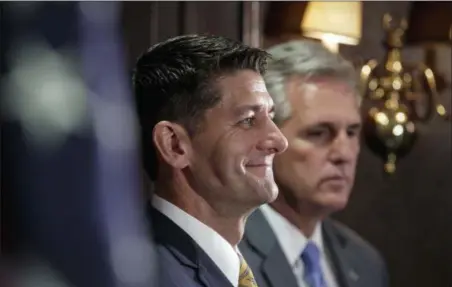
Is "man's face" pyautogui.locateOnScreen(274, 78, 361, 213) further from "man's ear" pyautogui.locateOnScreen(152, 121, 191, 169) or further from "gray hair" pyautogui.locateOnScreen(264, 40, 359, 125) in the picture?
"man's ear" pyautogui.locateOnScreen(152, 121, 191, 169)

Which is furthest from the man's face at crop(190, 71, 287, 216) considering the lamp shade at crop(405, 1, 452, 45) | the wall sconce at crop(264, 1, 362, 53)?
the lamp shade at crop(405, 1, 452, 45)

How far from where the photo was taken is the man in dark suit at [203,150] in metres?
1.09

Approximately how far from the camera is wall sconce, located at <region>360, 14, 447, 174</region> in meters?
1.20

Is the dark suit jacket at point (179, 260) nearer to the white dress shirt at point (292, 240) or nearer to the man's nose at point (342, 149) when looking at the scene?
the white dress shirt at point (292, 240)

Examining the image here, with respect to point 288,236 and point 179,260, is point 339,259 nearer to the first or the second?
point 288,236

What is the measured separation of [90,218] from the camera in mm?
1062

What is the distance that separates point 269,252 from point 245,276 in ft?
0.18

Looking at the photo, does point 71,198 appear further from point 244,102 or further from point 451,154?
point 451,154

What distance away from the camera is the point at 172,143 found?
110cm

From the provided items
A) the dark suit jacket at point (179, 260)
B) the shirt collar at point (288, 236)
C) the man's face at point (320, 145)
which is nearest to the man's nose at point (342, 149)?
the man's face at point (320, 145)

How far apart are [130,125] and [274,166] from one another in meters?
0.18

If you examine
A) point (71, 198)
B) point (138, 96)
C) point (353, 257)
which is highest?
point (138, 96)

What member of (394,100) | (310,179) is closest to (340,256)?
(310,179)

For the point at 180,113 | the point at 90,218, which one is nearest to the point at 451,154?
the point at 180,113
